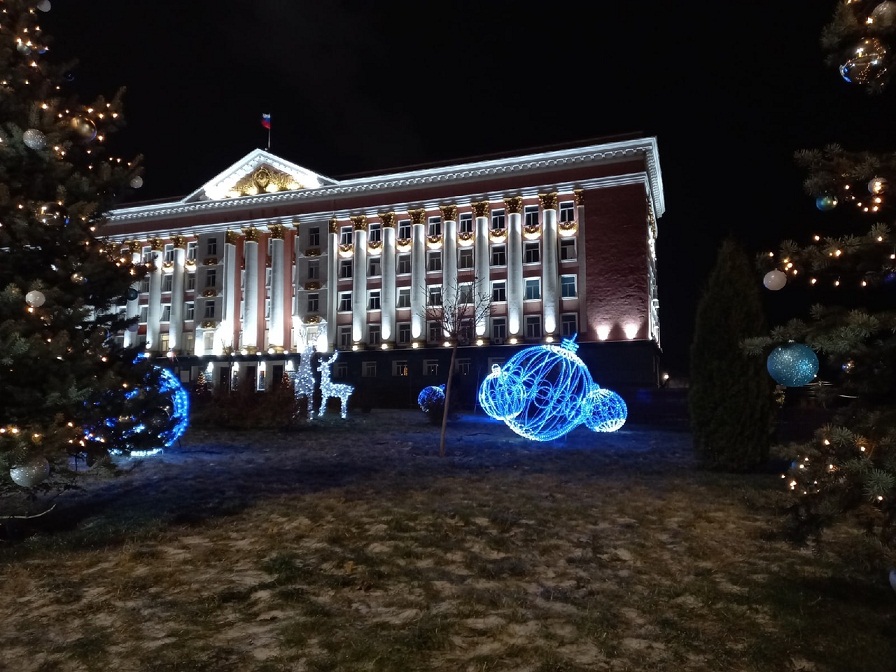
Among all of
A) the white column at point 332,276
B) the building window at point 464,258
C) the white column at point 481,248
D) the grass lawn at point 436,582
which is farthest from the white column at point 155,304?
the grass lawn at point 436,582

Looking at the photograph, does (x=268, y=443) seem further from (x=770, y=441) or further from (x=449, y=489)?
(x=770, y=441)

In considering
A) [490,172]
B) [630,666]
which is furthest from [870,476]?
[490,172]

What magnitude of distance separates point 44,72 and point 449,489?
7.36 metres

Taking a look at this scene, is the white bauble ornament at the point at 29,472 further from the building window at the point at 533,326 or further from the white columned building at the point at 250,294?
the white columned building at the point at 250,294

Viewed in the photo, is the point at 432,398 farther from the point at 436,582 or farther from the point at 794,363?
the point at 794,363

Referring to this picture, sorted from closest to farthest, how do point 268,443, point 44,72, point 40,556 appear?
point 40,556 < point 44,72 < point 268,443

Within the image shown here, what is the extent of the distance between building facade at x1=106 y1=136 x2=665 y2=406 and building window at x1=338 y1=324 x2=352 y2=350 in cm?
9

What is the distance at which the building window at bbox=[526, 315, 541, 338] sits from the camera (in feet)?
146

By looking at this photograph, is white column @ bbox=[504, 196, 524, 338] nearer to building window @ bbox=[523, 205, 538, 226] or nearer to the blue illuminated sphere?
building window @ bbox=[523, 205, 538, 226]

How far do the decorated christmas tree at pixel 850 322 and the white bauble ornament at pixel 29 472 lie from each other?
5920mm

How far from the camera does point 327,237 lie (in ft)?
168

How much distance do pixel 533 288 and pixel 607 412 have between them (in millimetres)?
26244

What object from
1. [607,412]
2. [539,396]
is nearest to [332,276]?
[607,412]

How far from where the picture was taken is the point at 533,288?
4538 centimetres
